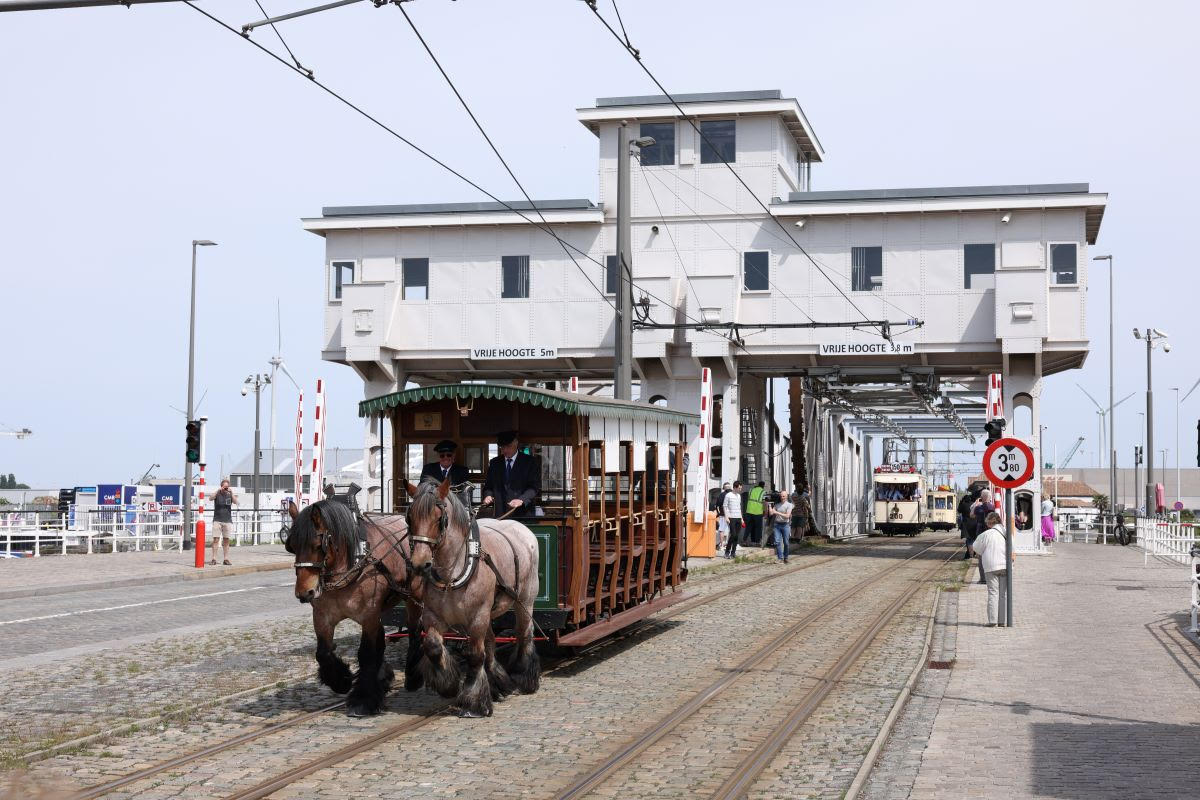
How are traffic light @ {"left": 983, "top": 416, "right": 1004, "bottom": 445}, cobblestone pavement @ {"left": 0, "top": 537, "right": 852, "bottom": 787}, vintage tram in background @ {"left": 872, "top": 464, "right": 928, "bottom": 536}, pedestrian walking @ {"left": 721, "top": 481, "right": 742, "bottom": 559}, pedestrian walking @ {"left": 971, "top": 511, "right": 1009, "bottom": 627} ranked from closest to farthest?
cobblestone pavement @ {"left": 0, "top": 537, "right": 852, "bottom": 787} < pedestrian walking @ {"left": 971, "top": 511, "right": 1009, "bottom": 627} < traffic light @ {"left": 983, "top": 416, "right": 1004, "bottom": 445} < pedestrian walking @ {"left": 721, "top": 481, "right": 742, "bottom": 559} < vintage tram in background @ {"left": 872, "top": 464, "right": 928, "bottom": 536}

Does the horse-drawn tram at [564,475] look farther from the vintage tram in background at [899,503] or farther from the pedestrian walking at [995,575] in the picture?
the vintage tram in background at [899,503]

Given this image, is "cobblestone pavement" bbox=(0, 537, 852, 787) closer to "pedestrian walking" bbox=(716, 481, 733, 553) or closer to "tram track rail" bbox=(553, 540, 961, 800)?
"tram track rail" bbox=(553, 540, 961, 800)

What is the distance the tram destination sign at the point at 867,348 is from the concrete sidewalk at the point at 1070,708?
17.4 metres

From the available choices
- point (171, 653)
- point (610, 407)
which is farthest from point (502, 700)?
point (171, 653)

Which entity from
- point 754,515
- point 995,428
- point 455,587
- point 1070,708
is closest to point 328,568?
point 455,587

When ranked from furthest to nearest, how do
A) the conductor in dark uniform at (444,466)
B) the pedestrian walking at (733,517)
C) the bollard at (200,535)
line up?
1. the pedestrian walking at (733,517)
2. the bollard at (200,535)
3. the conductor in dark uniform at (444,466)

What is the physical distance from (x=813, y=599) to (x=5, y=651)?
1234 centimetres

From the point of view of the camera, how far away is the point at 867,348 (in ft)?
128

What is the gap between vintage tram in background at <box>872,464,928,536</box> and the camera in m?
68.8

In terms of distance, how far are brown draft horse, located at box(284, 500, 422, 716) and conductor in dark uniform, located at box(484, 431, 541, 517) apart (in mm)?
1953

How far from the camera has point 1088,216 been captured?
38.7 meters

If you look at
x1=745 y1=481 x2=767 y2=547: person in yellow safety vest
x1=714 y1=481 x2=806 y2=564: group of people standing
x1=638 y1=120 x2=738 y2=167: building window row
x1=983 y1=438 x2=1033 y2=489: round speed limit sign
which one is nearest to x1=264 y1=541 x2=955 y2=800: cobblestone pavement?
x1=983 y1=438 x2=1033 y2=489: round speed limit sign

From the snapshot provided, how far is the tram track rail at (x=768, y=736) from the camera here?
8.33 m

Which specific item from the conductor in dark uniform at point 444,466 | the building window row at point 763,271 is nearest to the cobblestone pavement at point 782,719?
the conductor in dark uniform at point 444,466
